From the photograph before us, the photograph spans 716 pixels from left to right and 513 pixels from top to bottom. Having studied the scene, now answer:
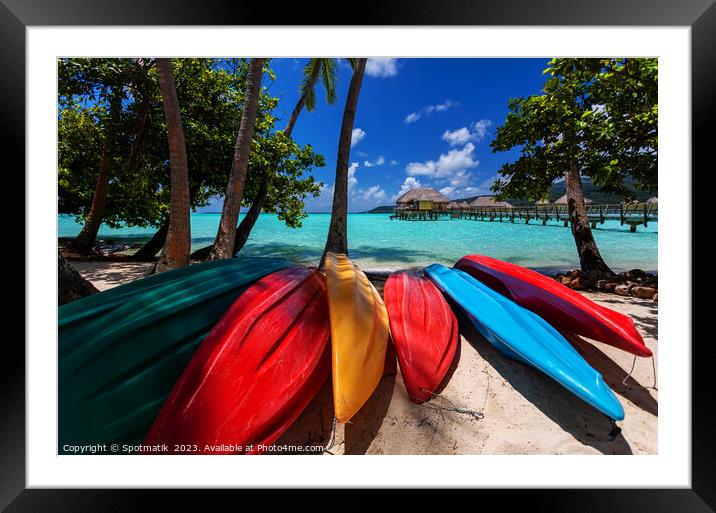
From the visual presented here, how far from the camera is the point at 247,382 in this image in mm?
1276

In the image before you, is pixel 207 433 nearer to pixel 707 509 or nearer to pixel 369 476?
pixel 369 476

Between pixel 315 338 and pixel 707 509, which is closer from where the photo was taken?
pixel 707 509

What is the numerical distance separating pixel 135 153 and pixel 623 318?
24.5 feet

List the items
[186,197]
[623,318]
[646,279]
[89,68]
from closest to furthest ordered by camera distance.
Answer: [623,318] < [89,68] < [186,197] < [646,279]

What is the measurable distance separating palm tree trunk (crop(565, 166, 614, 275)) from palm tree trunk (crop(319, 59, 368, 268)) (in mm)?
4807

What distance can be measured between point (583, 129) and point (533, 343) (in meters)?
3.11

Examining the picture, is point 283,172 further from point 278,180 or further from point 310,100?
point 310,100

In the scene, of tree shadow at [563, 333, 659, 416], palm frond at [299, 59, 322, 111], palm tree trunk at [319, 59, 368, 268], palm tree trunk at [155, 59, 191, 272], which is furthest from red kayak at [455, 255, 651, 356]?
palm frond at [299, 59, 322, 111]

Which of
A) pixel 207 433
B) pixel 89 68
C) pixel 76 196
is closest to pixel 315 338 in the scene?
pixel 207 433

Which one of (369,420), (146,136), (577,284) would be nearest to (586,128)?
(577,284)

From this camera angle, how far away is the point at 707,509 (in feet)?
4.14

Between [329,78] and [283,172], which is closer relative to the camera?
[283,172]

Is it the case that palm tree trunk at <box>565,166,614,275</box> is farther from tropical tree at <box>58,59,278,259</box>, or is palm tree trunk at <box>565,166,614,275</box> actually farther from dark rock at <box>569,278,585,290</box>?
tropical tree at <box>58,59,278,259</box>
